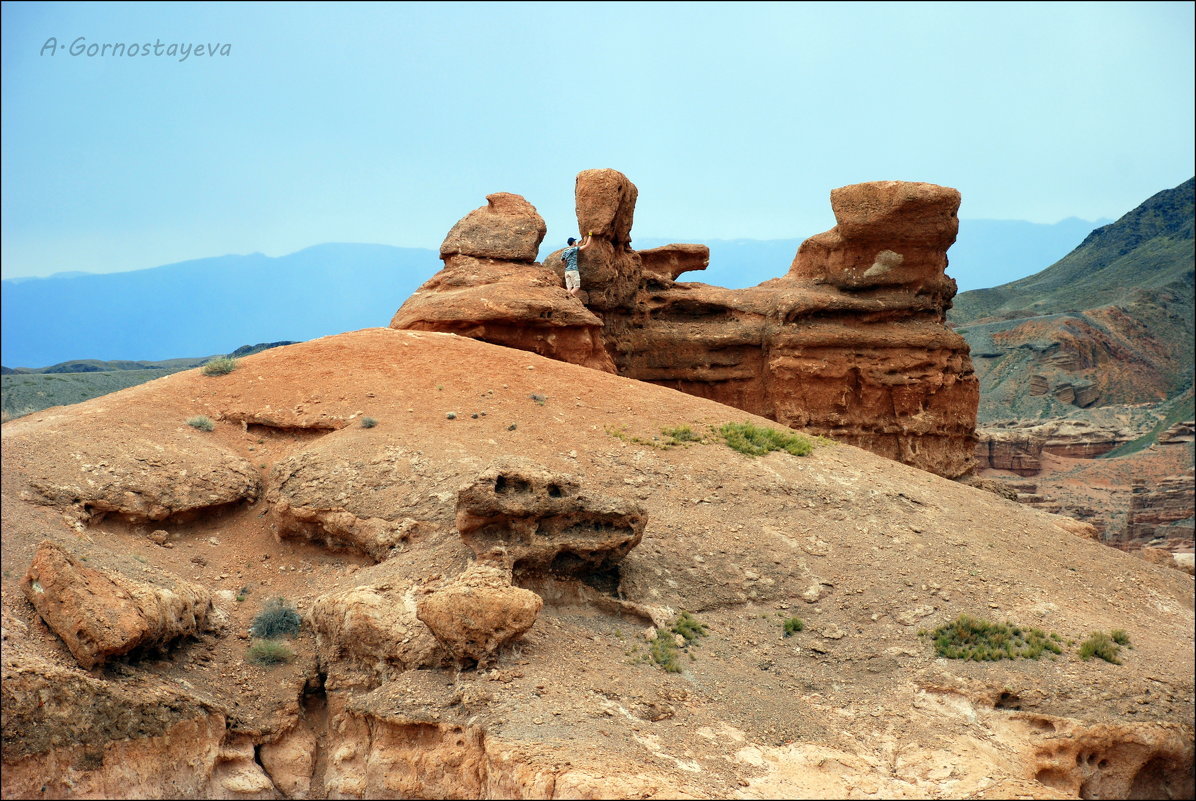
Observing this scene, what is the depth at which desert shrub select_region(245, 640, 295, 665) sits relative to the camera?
12.6 meters

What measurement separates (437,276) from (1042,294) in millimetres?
81470

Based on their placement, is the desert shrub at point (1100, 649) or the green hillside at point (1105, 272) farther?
the green hillside at point (1105, 272)

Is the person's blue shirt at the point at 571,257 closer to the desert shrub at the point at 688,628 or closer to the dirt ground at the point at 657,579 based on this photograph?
the dirt ground at the point at 657,579

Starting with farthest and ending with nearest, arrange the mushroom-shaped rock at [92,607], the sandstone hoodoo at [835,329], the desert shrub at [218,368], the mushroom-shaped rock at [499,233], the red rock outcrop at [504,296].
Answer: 1. the sandstone hoodoo at [835,329]
2. the mushroom-shaped rock at [499,233]
3. the red rock outcrop at [504,296]
4. the desert shrub at [218,368]
5. the mushroom-shaped rock at [92,607]

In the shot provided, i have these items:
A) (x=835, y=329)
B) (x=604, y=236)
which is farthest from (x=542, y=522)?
(x=835, y=329)

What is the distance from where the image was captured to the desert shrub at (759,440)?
1783cm

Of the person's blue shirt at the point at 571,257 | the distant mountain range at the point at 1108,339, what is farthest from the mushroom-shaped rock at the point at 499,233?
the distant mountain range at the point at 1108,339

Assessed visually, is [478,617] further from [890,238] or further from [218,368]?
[890,238]

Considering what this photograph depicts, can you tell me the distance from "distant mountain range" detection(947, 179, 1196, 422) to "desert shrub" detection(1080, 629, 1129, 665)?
69518 mm

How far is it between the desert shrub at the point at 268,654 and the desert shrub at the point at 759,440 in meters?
8.06

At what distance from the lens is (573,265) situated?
26.5 metres

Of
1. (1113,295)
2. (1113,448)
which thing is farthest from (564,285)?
(1113,295)

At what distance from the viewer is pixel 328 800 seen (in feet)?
37.8

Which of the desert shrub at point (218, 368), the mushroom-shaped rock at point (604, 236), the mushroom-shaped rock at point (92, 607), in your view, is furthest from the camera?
the mushroom-shaped rock at point (604, 236)
